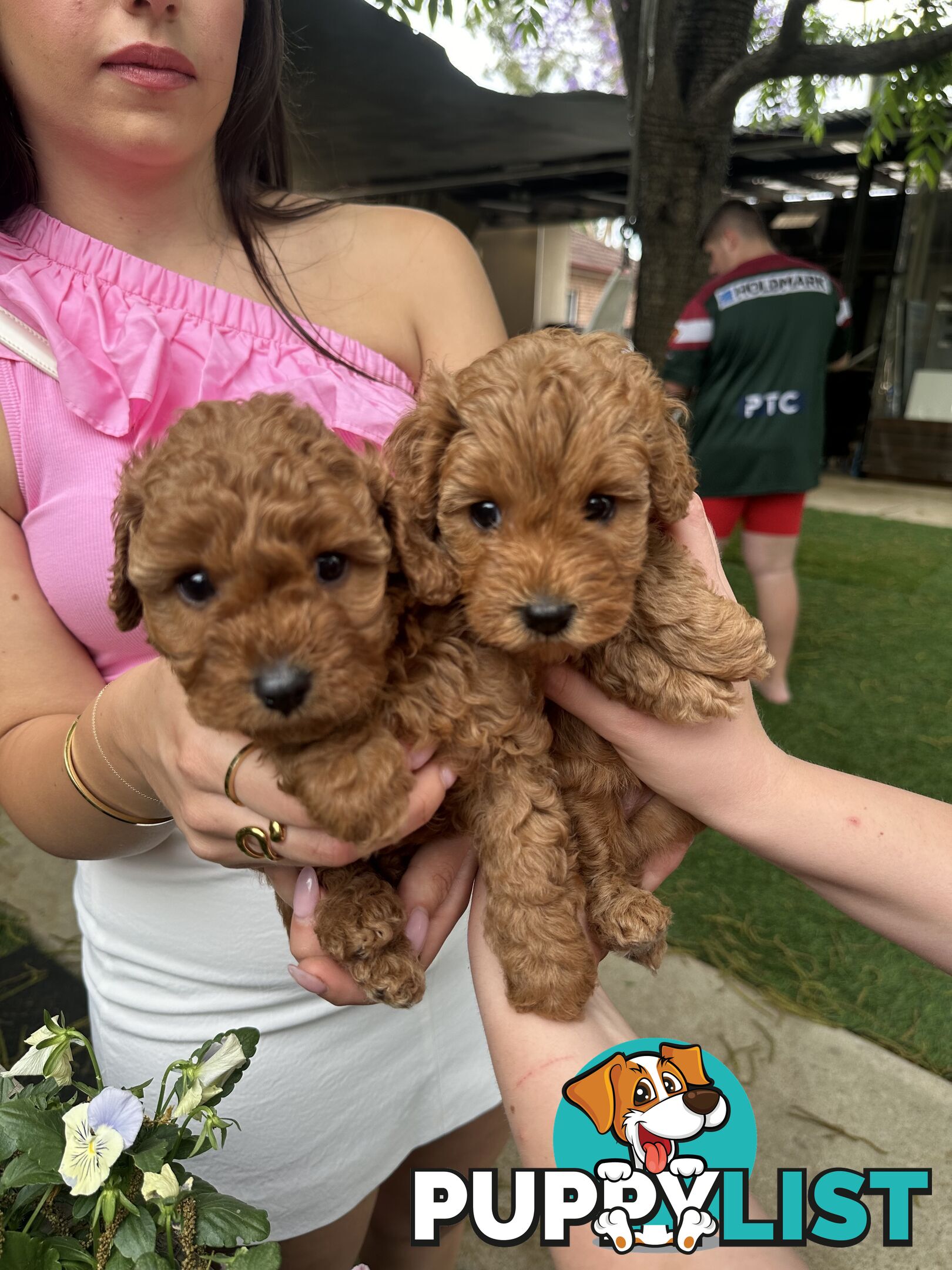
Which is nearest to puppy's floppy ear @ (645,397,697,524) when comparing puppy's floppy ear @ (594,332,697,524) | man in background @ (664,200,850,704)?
puppy's floppy ear @ (594,332,697,524)

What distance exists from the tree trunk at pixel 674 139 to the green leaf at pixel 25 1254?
2674 mm

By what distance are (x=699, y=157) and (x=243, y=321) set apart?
1914 millimetres

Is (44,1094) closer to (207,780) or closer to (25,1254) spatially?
(25,1254)

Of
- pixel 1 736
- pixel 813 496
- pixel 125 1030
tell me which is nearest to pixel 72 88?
pixel 1 736

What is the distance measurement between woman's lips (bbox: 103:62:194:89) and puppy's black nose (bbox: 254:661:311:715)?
118cm

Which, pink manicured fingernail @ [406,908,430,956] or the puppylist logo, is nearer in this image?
the puppylist logo

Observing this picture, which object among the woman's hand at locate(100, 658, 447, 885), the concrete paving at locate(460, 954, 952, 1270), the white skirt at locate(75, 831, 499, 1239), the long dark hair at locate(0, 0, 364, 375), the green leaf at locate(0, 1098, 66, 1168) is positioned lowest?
the concrete paving at locate(460, 954, 952, 1270)

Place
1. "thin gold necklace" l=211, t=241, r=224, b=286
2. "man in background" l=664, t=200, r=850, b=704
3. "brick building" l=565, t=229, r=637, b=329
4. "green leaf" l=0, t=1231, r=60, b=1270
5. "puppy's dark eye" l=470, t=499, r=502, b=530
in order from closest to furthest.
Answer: "green leaf" l=0, t=1231, r=60, b=1270
"puppy's dark eye" l=470, t=499, r=502, b=530
"thin gold necklace" l=211, t=241, r=224, b=286
"brick building" l=565, t=229, r=637, b=329
"man in background" l=664, t=200, r=850, b=704

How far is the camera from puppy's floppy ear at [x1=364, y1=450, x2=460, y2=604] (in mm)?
1329

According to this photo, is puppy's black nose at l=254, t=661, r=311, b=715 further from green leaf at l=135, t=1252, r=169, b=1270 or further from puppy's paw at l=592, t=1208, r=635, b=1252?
puppy's paw at l=592, t=1208, r=635, b=1252

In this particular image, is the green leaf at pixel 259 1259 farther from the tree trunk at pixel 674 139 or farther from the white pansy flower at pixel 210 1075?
the tree trunk at pixel 674 139

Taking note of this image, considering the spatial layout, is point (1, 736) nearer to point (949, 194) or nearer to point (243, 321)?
point (243, 321)

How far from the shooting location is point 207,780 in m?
1.28

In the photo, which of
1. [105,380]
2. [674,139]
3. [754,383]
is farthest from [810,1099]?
[754,383]
